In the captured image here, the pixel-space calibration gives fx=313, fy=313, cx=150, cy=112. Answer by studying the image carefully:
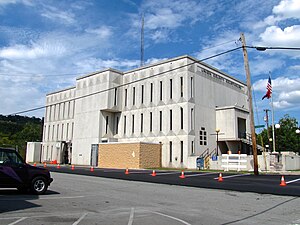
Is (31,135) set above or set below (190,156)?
above

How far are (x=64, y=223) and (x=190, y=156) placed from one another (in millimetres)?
32292

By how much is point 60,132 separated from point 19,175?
4783 centimetres

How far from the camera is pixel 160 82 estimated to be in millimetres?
43219

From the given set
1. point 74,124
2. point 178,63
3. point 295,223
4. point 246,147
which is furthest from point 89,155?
point 295,223

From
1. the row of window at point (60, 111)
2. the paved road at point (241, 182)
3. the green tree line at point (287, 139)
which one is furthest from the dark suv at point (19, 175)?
the green tree line at point (287, 139)

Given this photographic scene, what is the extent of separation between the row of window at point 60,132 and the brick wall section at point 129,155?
50.7 ft

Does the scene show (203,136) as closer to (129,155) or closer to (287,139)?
(129,155)

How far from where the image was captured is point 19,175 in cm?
1144

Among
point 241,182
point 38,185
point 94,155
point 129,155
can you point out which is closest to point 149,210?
point 38,185

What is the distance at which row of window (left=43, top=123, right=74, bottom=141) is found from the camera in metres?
55.8

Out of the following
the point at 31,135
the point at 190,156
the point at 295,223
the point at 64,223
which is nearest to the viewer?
the point at 64,223

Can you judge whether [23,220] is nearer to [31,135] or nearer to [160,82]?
[160,82]

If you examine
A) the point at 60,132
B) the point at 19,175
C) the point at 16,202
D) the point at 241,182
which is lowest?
the point at 16,202

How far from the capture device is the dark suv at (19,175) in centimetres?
1112
